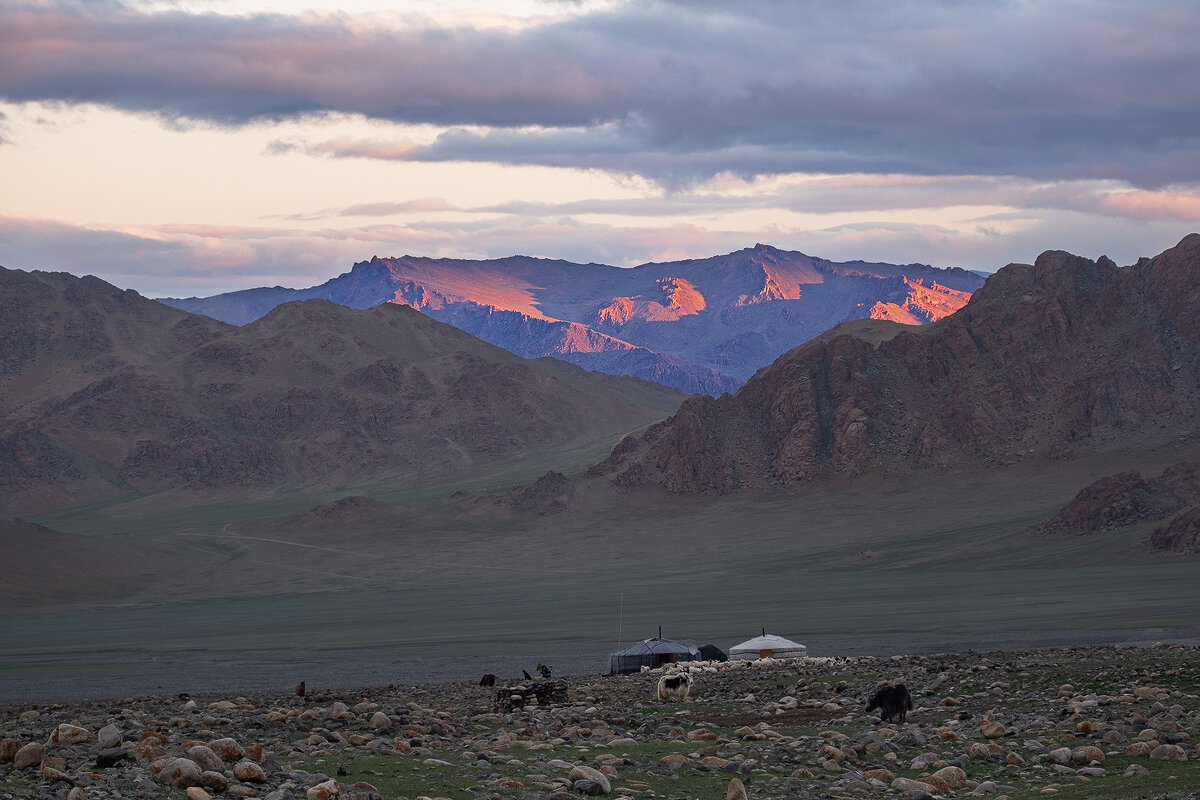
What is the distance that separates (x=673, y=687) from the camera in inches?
1188

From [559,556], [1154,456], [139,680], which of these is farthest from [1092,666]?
[1154,456]

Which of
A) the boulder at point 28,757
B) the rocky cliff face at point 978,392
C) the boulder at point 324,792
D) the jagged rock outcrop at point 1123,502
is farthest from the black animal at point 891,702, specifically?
the rocky cliff face at point 978,392

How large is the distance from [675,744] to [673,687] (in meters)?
9.84

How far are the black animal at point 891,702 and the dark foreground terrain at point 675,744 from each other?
12.2 inches

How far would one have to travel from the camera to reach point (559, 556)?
372 feet

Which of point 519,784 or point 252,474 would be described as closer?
point 519,784

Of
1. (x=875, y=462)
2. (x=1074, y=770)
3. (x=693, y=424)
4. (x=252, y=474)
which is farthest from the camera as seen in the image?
(x=252, y=474)

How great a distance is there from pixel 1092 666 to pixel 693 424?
10884cm

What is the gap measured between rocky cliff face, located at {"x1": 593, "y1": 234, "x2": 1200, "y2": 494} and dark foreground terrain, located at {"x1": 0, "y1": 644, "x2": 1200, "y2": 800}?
3862 inches

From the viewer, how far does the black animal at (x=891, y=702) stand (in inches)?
939

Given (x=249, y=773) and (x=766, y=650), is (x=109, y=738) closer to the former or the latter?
(x=249, y=773)

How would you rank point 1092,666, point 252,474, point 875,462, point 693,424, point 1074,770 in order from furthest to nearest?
point 252,474
point 693,424
point 875,462
point 1092,666
point 1074,770

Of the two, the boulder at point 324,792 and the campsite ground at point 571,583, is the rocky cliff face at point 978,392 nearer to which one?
the campsite ground at point 571,583

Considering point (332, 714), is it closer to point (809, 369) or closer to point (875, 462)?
point (875, 462)
